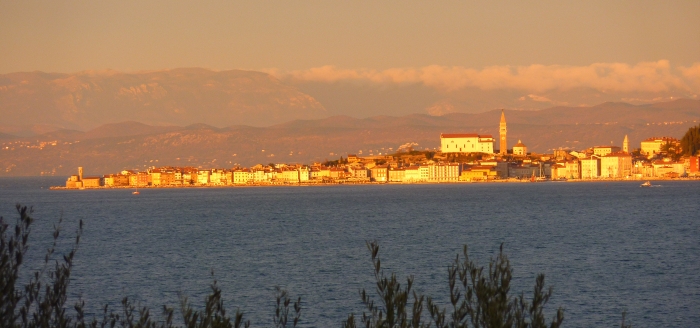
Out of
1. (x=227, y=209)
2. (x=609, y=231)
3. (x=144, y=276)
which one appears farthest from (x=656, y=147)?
(x=144, y=276)

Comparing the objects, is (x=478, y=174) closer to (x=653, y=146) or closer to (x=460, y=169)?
(x=460, y=169)

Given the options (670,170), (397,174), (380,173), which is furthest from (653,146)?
(380,173)

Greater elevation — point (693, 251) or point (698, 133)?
point (698, 133)

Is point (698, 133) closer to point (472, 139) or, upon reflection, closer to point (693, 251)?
point (472, 139)

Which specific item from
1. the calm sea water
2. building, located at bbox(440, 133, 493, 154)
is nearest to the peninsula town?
building, located at bbox(440, 133, 493, 154)

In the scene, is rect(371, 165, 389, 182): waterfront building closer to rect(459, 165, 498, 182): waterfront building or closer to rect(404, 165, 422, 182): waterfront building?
rect(404, 165, 422, 182): waterfront building

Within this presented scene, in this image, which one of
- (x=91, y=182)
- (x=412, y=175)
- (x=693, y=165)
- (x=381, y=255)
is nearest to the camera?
(x=381, y=255)
